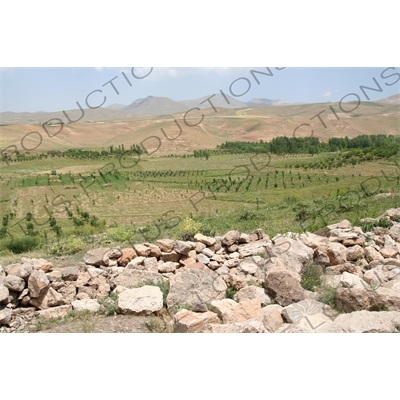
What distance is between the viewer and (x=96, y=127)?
101ft

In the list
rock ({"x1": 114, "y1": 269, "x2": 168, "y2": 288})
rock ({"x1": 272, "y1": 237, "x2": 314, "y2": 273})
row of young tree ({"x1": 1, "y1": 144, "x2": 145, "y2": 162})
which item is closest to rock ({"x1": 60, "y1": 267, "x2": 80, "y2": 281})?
rock ({"x1": 114, "y1": 269, "x2": 168, "y2": 288})

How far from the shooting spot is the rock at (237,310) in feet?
18.1

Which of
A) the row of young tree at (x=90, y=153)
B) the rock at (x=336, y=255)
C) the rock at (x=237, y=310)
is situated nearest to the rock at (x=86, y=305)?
the rock at (x=237, y=310)

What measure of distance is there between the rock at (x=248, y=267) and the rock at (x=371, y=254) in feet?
6.95

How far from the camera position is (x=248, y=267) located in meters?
7.24

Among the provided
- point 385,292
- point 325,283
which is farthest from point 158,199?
point 385,292

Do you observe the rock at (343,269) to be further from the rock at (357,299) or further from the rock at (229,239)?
the rock at (229,239)

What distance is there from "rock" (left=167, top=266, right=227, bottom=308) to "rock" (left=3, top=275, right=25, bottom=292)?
229 cm

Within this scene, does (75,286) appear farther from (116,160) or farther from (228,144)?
(228,144)

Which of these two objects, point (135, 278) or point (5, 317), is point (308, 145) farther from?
point (5, 317)

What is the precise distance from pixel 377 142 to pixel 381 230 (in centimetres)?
1284

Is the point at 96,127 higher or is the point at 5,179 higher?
the point at 96,127

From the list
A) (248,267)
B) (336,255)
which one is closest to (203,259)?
(248,267)

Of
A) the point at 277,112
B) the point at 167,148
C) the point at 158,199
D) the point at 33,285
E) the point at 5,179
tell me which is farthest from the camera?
the point at 277,112
